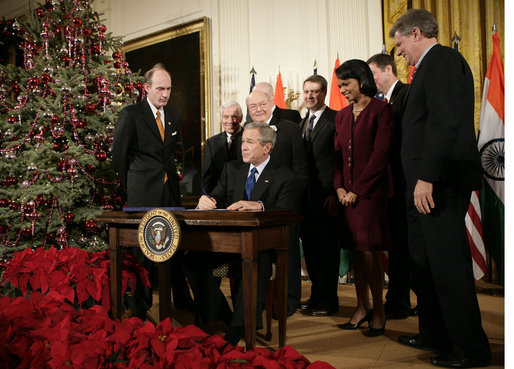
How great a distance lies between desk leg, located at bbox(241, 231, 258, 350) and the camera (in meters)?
2.21

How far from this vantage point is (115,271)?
8.81 feet

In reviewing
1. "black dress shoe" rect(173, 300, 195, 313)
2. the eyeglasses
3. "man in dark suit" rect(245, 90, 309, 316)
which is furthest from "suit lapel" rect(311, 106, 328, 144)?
"black dress shoe" rect(173, 300, 195, 313)

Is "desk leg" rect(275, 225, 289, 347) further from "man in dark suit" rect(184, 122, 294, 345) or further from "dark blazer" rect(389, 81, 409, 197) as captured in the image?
"dark blazer" rect(389, 81, 409, 197)

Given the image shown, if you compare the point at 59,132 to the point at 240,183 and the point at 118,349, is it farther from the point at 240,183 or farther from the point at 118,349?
the point at 118,349

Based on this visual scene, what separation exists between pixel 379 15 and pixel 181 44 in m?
3.17

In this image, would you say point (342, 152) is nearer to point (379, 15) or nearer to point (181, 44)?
point (379, 15)

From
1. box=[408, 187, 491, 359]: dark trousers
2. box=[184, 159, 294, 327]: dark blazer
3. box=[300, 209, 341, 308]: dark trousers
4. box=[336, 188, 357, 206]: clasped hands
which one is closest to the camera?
box=[408, 187, 491, 359]: dark trousers

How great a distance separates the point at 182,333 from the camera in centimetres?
169

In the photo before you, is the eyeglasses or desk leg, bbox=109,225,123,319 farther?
the eyeglasses

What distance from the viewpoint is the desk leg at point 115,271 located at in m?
2.65

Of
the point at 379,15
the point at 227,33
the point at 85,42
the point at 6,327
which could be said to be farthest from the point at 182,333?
the point at 227,33

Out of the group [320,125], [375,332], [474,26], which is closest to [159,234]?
[375,332]

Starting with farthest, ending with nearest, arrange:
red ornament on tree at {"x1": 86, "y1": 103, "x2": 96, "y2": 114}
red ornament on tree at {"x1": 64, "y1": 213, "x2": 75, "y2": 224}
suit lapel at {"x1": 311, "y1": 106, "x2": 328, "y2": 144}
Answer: red ornament on tree at {"x1": 86, "y1": 103, "x2": 96, "y2": 114} → red ornament on tree at {"x1": 64, "y1": 213, "x2": 75, "y2": 224} → suit lapel at {"x1": 311, "y1": 106, "x2": 328, "y2": 144}

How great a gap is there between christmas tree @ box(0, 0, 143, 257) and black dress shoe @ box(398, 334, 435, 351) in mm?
2932
